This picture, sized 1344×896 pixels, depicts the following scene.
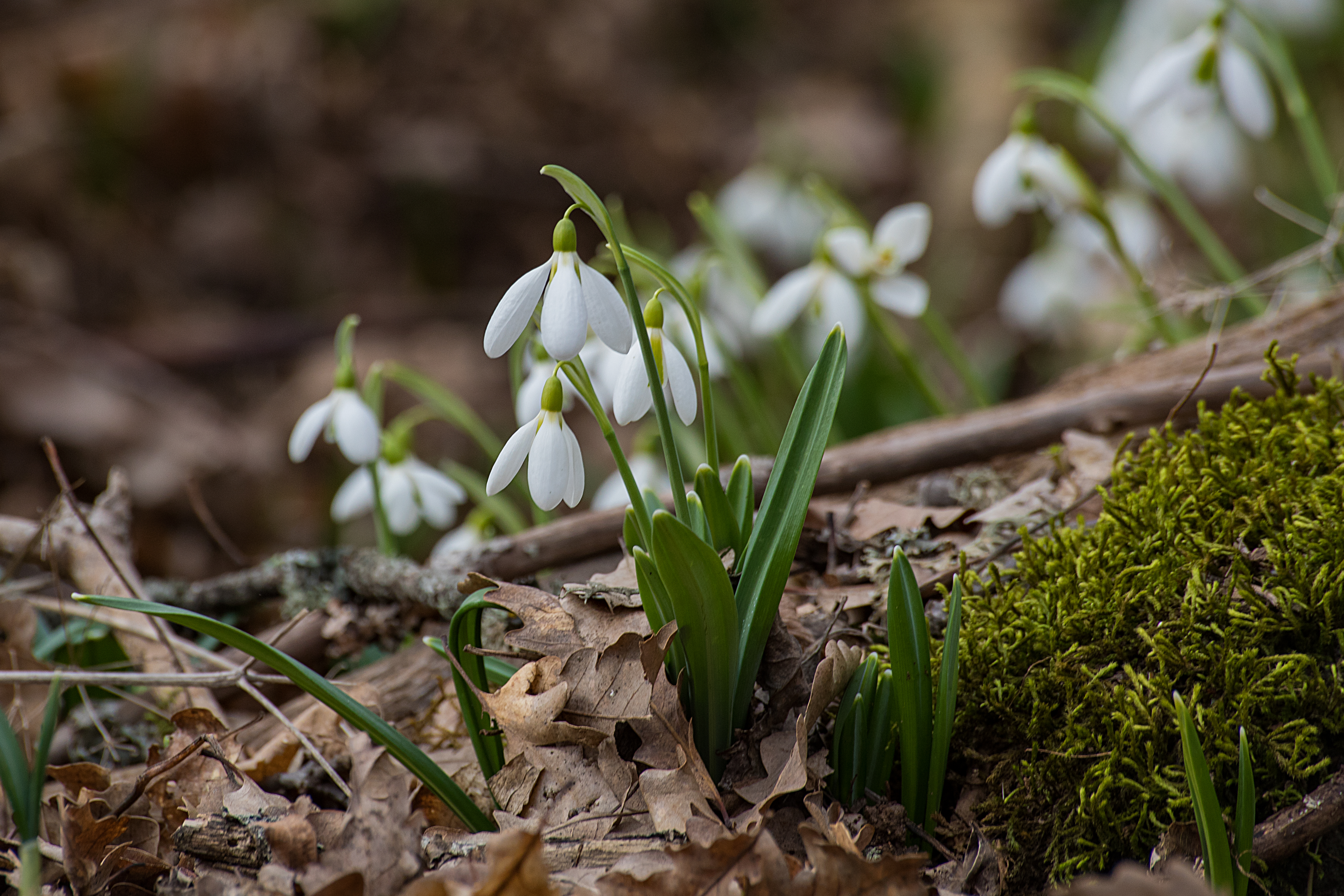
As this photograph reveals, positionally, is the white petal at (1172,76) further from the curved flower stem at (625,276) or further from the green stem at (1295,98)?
the curved flower stem at (625,276)

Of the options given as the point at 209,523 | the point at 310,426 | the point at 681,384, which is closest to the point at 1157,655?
the point at 681,384

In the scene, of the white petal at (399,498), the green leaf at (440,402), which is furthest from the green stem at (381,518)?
the green leaf at (440,402)

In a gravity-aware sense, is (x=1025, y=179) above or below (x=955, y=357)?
above

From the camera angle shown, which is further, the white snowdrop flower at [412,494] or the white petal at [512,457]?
the white snowdrop flower at [412,494]

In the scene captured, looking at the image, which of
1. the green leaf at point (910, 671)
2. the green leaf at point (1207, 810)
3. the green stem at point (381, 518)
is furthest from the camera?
the green stem at point (381, 518)

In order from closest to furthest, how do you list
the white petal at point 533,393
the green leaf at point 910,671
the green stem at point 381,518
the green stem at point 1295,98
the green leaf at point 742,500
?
the green leaf at point 910,671
the green leaf at point 742,500
the white petal at point 533,393
the green stem at point 381,518
the green stem at point 1295,98

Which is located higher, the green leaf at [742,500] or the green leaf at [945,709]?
the green leaf at [742,500]

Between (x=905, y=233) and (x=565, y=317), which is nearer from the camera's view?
(x=565, y=317)

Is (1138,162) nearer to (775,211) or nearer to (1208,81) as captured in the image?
(1208,81)

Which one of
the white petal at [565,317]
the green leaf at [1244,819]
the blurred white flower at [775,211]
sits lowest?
the green leaf at [1244,819]
